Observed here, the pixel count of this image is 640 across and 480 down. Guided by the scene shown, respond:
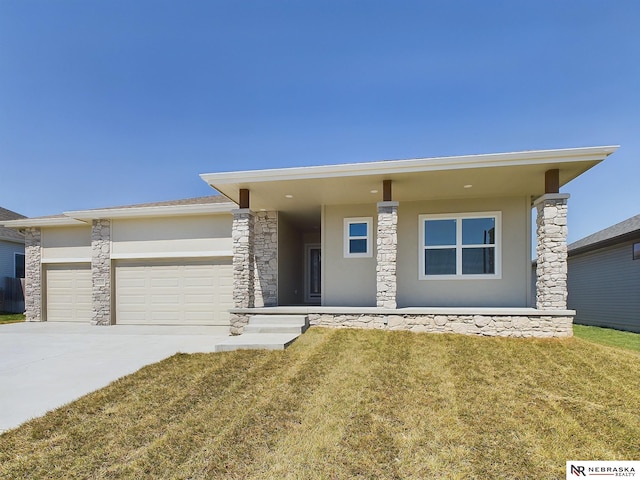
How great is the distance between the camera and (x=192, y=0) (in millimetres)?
8148

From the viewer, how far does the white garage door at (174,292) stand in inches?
416

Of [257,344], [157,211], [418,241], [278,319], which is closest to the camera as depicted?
[257,344]

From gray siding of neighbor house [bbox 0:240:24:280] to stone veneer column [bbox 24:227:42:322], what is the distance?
17.9 ft

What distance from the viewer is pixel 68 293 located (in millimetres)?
12148

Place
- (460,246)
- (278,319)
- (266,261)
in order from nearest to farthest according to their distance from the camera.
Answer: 1. (278,319)
2. (460,246)
3. (266,261)

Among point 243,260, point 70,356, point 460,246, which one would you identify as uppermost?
point 460,246

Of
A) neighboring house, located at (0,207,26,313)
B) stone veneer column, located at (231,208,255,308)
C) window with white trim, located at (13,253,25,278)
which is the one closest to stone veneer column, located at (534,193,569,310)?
stone veneer column, located at (231,208,255,308)

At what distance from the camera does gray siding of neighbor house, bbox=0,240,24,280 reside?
15.7 meters

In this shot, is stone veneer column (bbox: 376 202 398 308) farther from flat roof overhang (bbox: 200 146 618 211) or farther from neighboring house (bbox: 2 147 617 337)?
flat roof overhang (bbox: 200 146 618 211)

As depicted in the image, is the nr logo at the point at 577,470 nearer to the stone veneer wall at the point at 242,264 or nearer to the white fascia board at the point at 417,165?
the white fascia board at the point at 417,165

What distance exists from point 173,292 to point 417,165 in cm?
867

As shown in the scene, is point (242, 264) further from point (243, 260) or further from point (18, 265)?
point (18, 265)

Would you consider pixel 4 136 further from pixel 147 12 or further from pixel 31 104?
pixel 147 12

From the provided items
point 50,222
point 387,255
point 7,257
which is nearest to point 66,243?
point 50,222
